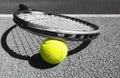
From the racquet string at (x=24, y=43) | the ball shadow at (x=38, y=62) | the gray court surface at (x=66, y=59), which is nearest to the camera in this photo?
the gray court surface at (x=66, y=59)

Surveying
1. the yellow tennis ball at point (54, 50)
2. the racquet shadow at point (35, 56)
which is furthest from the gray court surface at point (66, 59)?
the yellow tennis ball at point (54, 50)

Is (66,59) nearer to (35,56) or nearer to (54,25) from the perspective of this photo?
(35,56)

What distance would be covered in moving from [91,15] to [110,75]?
5.42ft

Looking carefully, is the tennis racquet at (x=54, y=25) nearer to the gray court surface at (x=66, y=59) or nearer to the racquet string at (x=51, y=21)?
the racquet string at (x=51, y=21)

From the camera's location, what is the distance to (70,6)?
441cm

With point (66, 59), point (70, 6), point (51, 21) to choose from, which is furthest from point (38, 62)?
point (70, 6)

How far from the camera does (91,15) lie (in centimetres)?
413

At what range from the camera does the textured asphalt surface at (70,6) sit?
4.28 meters

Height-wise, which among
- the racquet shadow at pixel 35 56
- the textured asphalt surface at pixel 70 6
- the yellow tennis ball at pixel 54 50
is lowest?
the racquet shadow at pixel 35 56

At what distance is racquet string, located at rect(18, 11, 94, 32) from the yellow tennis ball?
1.51ft

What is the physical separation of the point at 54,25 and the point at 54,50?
61 cm

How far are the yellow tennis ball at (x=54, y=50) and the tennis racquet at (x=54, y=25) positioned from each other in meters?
0.10

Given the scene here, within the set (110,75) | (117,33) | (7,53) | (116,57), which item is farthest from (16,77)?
(117,33)

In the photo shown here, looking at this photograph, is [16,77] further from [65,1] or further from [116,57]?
[65,1]
